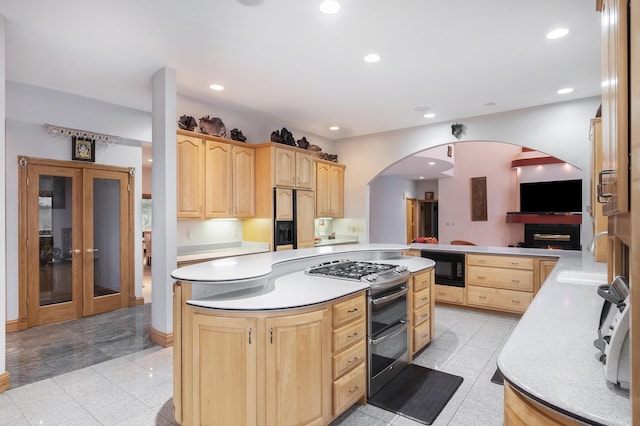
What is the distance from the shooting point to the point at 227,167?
482cm

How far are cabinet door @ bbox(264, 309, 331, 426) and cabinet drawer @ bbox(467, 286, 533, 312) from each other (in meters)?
3.43


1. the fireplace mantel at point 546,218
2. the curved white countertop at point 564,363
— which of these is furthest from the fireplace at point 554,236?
the curved white countertop at point 564,363

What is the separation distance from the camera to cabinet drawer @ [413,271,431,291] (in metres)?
3.22

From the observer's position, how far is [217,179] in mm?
4672

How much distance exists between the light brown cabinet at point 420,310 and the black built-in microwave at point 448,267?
1552mm

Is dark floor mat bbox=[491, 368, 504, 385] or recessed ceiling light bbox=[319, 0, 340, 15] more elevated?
recessed ceiling light bbox=[319, 0, 340, 15]

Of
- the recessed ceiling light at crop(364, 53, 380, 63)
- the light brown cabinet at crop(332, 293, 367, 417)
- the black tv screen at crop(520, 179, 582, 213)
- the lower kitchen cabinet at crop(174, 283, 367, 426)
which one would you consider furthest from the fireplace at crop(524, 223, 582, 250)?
the lower kitchen cabinet at crop(174, 283, 367, 426)

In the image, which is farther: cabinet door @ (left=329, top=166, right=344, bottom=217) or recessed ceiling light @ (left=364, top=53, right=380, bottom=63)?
cabinet door @ (left=329, top=166, right=344, bottom=217)

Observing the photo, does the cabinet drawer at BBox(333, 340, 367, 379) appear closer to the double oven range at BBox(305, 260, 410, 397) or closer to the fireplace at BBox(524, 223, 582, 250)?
the double oven range at BBox(305, 260, 410, 397)

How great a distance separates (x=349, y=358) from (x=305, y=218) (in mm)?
3558

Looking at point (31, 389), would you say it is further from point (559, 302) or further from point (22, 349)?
point (559, 302)

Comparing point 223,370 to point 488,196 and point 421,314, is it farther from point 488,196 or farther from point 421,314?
point 488,196

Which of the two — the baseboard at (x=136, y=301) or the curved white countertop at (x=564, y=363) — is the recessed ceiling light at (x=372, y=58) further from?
the baseboard at (x=136, y=301)

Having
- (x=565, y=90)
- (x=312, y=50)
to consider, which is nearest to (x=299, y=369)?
(x=312, y=50)
